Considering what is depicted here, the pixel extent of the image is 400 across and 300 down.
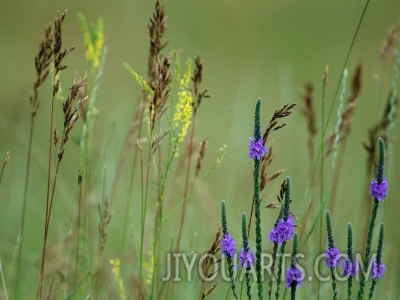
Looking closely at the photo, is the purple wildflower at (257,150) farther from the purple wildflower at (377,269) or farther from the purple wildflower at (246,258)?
the purple wildflower at (377,269)

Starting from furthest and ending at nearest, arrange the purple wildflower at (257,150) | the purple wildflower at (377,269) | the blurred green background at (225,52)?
1. the blurred green background at (225,52)
2. the purple wildflower at (377,269)
3. the purple wildflower at (257,150)

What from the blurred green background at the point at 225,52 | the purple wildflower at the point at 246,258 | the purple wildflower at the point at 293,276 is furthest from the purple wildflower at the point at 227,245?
the blurred green background at the point at 225,52

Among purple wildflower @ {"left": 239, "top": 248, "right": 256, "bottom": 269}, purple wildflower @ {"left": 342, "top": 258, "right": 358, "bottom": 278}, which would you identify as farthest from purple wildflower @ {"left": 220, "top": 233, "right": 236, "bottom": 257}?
purple wildflower @ {"left": 342, "top": 258, "right": 358, "bottom": 278}

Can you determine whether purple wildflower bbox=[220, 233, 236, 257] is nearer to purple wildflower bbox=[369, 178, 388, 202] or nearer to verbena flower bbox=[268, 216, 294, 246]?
verbena flower bbox=[268, 216, 294, 246]

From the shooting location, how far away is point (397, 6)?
11.8 meters

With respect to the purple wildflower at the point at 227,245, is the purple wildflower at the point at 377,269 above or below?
below

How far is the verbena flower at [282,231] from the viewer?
5.27 ft

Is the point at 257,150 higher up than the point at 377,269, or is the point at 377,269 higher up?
the point at 257,150

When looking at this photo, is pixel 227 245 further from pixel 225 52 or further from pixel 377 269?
pixel 225 52

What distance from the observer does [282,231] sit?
1614 millimetres

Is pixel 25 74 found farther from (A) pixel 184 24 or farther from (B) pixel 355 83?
(B) pixel 355 83

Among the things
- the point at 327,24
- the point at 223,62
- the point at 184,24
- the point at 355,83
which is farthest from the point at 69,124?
the point at 327,24

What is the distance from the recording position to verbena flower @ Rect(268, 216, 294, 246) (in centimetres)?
161

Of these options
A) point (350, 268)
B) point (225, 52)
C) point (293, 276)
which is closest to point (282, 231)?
point (293, 276)
